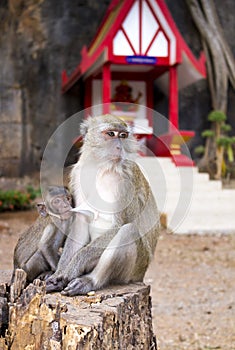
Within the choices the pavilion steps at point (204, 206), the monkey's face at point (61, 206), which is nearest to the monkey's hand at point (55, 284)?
the monkey's face at point (61, 206)

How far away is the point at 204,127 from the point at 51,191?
10114 millimetres

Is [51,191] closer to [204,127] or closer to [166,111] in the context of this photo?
[166,111]

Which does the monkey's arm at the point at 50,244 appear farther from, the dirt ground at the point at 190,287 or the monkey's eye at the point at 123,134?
the dirt ground at the point at 190,287

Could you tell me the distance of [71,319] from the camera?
2.21 m

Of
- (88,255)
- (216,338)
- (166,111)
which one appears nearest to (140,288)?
(88,255)

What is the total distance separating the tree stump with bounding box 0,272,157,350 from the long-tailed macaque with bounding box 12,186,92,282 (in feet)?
0.76

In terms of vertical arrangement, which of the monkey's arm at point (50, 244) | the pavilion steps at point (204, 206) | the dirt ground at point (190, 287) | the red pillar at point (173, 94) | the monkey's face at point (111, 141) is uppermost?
the red pillar at point (173, 94)

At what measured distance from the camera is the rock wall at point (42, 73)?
11.8 metres

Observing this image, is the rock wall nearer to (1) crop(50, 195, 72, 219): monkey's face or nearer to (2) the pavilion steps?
(2) the pavilion steps

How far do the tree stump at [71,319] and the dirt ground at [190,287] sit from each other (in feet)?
5.74

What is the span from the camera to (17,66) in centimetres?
1223

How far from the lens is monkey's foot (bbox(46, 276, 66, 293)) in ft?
8.39

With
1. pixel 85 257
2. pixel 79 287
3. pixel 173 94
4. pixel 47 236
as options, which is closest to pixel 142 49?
pixel 173 94

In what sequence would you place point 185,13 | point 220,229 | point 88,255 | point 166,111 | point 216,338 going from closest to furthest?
point 88,255 → point 216,338 → point 220,229 → point 166,111 → point 185,13
